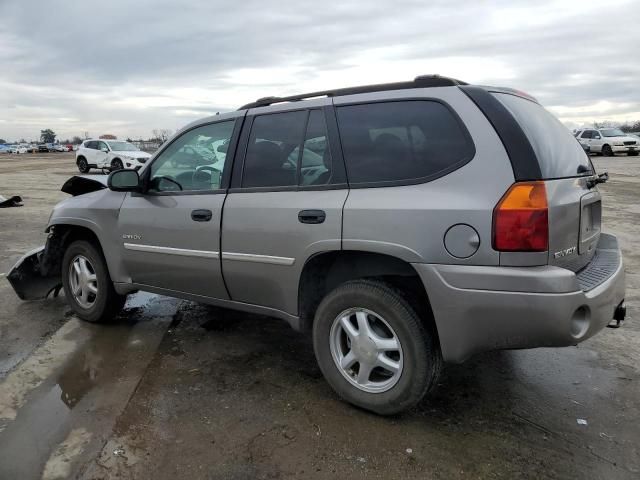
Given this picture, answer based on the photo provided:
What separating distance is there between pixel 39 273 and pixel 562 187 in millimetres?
Result: 4767

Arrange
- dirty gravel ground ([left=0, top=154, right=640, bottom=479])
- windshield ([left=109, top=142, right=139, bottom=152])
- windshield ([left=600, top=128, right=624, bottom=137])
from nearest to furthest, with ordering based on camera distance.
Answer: dirty gravel ground ([left=0, top=154, right=640, bottom=479]), windshield ([left=109, top=142, right=139, bottom=152]), windshield ([left=600, top=128, right=624, bottom=137])

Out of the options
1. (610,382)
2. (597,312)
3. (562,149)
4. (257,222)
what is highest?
(562,149)

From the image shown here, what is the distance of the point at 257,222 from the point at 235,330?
1.50m

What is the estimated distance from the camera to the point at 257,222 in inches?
134

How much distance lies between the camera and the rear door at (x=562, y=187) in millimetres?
2654

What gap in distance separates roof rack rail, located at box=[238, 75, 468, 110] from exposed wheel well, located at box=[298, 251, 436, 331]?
987 mm

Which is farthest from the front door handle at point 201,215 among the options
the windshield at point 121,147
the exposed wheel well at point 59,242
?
the windshield at point 121,147

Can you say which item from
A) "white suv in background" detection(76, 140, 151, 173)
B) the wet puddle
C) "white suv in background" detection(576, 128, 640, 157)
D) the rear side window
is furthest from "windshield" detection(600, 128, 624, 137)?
the rear side window

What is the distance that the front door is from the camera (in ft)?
12.2

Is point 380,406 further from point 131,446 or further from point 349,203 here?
point 131,446

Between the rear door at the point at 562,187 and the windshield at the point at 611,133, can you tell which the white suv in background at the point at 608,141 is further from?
the rear door at the point at 562,187

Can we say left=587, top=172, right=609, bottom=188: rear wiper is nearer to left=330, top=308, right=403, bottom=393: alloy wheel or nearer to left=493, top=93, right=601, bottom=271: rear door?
left=493, top=93, right=601, bottom=271: rear door

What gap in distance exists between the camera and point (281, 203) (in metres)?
3.31

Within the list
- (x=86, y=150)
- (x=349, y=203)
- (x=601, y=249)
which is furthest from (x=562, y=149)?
(x=86, y=150)
